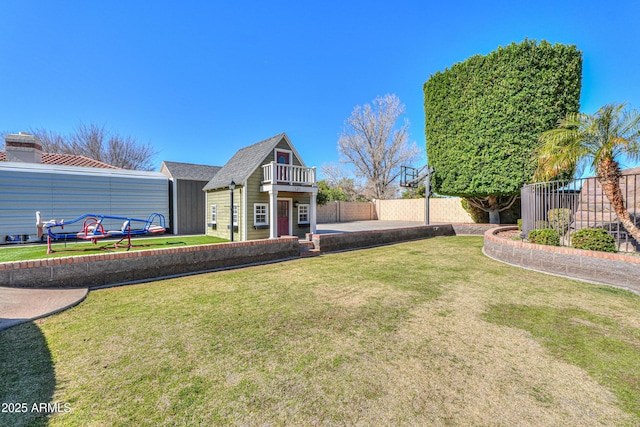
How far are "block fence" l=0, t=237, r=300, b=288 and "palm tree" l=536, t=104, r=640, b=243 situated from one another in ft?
31.3

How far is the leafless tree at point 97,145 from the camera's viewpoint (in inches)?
923

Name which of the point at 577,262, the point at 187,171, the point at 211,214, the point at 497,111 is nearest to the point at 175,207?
the point at 211,214

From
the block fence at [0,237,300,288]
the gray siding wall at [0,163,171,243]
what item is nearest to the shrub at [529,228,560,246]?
the block fence at [0,237,300,288]

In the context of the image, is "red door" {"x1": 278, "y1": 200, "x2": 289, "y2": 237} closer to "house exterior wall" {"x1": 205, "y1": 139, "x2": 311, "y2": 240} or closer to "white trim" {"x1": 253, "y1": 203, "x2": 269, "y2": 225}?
"house exterior wall" {"x1": 205, "y1": 139, "x2": 311, "y2": 240}

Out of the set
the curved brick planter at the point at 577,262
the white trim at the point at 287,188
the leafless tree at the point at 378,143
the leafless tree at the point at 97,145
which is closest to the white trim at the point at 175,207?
the white trim at the point at 287,188

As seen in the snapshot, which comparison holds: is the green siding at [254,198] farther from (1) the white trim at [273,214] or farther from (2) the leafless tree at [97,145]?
(2) the leafless tree at [97,145]

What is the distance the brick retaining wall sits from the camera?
985 centimetres

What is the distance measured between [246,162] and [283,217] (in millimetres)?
3310

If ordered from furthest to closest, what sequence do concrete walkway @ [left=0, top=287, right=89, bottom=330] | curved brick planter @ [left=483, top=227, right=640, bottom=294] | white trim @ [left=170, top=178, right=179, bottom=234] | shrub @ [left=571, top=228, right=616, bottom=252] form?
white trim @ [left=170, top=178, right=179, bottom=234] → shrub @ [left=571, top=228, right=616, bottom=252] → curved brick planter @ [left=483, top=227, right=640, bottom=294] → concrete walkway @ [left=0, top=287, right=89, bottom=330]

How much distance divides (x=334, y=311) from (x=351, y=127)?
28.2 m

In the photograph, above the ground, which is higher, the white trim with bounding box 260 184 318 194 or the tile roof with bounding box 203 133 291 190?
the tile roof with bounding box 203 133 291 190

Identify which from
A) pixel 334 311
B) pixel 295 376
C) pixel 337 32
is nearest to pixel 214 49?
pixel 337 32

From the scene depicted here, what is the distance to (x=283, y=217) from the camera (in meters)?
12.2

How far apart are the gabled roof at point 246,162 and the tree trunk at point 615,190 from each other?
10530 mm
